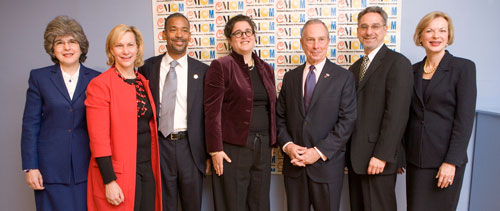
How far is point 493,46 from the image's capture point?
2.25 meters

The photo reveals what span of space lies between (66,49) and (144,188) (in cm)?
99

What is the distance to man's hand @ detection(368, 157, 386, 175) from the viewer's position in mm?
1633

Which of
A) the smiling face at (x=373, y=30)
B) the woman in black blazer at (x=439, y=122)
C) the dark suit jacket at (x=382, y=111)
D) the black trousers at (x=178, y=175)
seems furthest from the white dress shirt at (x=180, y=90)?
the woman in black blazer at (x=439, y=122)

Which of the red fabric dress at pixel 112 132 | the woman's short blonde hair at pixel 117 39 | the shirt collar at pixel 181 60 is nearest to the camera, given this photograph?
the red fabric dress at pixel 112 132

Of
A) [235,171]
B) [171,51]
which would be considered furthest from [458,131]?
[171,51]

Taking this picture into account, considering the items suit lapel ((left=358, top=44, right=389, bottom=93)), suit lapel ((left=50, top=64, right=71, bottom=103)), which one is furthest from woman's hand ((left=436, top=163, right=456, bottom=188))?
suit lapel ((left=50, top=64, right=71, bottom=103))

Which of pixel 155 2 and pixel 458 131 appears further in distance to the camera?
pixel 155 2

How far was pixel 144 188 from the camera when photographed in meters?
1.66

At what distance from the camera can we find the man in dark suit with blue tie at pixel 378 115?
1607 mm

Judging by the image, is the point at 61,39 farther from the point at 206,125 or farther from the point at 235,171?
the point at 235,171

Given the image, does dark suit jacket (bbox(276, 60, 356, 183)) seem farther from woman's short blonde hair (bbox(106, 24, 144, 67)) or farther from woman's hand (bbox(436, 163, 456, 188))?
woman's short blonde hair (bbox(106, 24, 144, 67))

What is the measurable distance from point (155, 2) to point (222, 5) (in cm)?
63

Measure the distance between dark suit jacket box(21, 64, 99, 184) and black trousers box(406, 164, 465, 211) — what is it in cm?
213

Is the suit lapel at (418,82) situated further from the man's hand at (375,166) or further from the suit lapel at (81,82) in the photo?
the suit lapel at (81,82)
